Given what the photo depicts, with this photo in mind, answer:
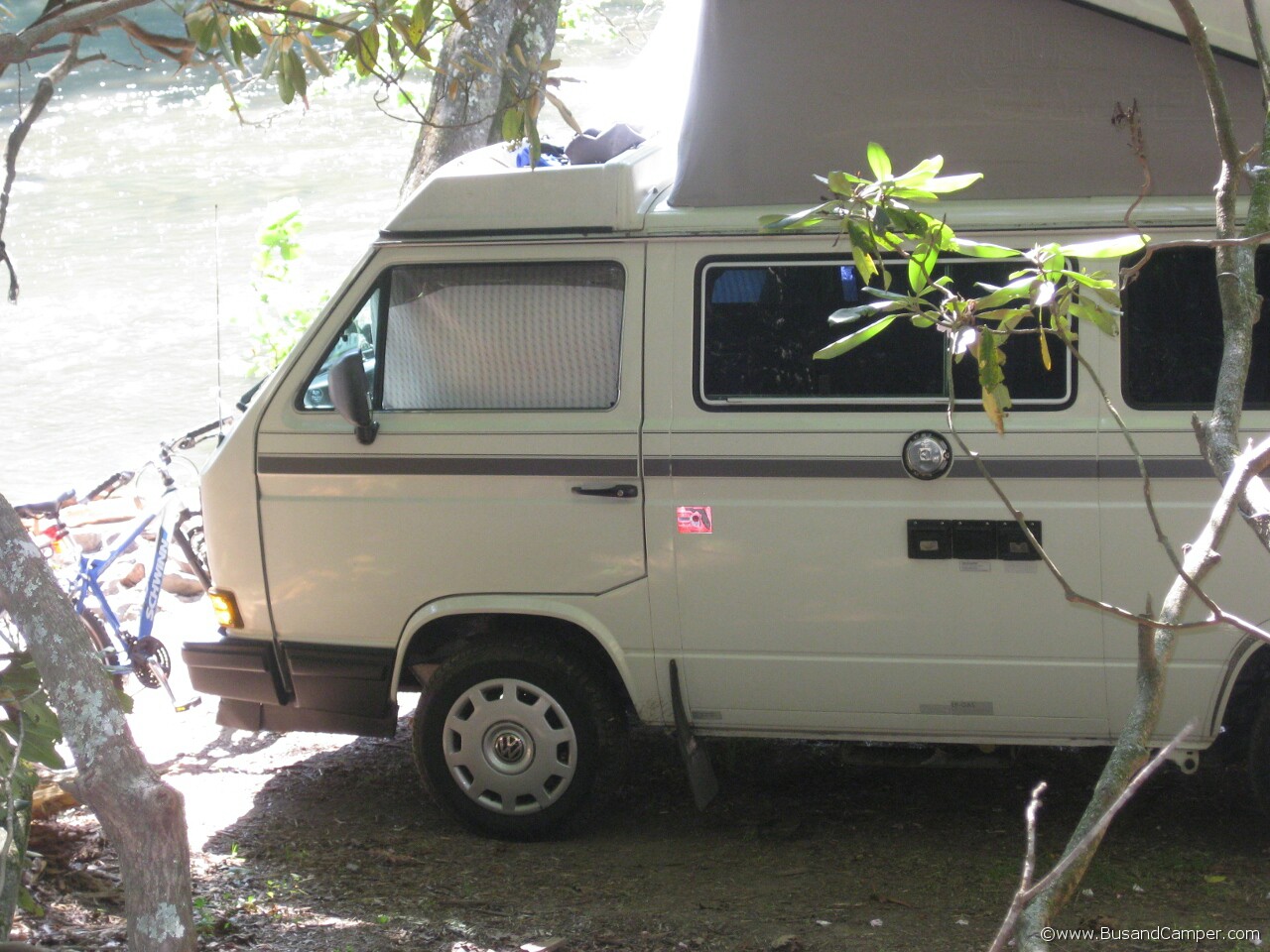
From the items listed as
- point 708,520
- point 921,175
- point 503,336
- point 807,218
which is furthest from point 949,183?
point 503,336

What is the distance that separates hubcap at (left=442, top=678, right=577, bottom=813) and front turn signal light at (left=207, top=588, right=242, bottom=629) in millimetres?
830

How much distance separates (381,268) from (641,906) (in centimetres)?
221

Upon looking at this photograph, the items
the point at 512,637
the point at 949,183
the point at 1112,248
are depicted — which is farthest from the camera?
the point at 512,637


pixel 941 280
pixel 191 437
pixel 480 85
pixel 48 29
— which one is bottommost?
pixel 191 437

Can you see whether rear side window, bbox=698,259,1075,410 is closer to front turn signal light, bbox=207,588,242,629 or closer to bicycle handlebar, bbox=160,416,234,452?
front turn signal light, bbox=207,588,242,629

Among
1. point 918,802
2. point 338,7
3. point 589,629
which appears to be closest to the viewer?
point 589,629

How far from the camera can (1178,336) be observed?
4.34 metres

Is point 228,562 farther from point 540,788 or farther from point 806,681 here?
point 806,681

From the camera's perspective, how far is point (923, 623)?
14.8 ft

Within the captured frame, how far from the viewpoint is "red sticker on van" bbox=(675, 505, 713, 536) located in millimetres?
4547

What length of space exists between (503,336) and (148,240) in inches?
681

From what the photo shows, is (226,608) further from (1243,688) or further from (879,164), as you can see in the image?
(1243,688)

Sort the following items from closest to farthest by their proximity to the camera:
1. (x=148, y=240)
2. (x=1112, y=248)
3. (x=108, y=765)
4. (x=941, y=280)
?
(x=1112, y=248) < (x=941, y=280) < (x=108, y=765) < (x=148, y=240)

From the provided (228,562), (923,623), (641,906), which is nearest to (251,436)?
(228,562)
